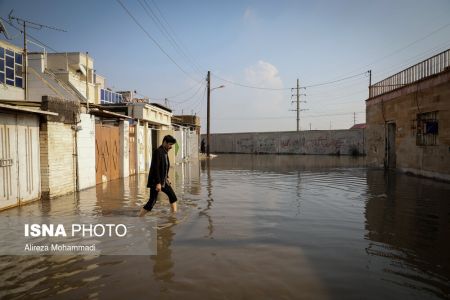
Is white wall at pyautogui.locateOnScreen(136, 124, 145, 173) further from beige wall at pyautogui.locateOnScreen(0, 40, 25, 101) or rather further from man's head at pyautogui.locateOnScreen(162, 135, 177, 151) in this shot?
man's head at pyautogui.locateOnScreen(162, 135, 177, 151)

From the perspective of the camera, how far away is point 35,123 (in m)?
9.76

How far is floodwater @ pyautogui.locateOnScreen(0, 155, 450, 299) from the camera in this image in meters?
4.16

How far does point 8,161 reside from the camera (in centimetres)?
851

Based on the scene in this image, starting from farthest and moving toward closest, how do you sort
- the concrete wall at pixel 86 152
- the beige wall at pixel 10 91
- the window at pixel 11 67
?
1. the window at pixel 11 67
2. the beige wall at pixel 10 91
3. the concrete wall at pixel 86 152

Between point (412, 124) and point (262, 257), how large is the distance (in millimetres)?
15166

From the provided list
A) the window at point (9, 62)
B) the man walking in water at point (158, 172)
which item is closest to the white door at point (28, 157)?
the man walking in water at point (158, 172)

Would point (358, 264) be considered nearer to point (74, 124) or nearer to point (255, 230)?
point (255, 230)

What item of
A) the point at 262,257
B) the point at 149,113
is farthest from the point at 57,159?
the point at 149,113

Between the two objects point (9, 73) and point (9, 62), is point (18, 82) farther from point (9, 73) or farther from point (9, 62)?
point (9, 62)

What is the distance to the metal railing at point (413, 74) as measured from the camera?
14788mm

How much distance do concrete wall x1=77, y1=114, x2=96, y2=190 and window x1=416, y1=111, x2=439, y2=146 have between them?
13979 millimetres

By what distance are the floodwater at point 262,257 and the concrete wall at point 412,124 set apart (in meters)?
5.92

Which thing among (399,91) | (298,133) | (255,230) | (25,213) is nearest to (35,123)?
(25,213)

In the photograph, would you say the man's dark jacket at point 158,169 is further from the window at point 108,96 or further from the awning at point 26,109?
the window at point 108,96
